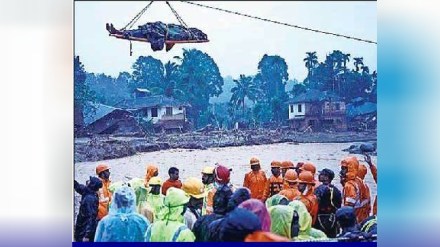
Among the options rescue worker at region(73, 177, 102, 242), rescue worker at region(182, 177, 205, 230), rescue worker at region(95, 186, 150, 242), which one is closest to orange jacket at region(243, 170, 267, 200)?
rescue worker at region(182, 177, 205, 230)

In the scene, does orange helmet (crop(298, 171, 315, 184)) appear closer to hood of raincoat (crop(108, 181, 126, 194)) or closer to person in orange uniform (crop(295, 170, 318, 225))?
person in orange uniform (crop(295, 170, 318, 225))

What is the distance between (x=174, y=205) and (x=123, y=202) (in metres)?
0.59

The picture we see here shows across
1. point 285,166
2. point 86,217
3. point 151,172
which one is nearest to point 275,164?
point 285,166

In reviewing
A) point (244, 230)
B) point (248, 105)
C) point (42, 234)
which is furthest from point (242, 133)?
point (244, 230)

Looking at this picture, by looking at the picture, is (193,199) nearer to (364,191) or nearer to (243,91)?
(243,91)

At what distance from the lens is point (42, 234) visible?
6008 millimetres

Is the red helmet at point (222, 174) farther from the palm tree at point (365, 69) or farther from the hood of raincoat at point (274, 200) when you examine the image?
the palm tree at point (365, 69)

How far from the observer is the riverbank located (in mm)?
6348

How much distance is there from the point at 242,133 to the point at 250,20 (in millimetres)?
892

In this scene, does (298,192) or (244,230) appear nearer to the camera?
(244,230)

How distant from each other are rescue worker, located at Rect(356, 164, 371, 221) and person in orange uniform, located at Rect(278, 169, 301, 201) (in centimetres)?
50

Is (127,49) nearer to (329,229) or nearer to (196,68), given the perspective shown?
(196,68)

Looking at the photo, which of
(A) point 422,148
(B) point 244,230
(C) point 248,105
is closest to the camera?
(B) point 244,230

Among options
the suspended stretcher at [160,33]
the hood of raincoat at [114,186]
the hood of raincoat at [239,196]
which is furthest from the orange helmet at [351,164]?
the hood of raincoat at [114,186]
